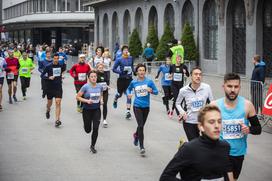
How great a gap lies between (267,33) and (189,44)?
6.60 metres

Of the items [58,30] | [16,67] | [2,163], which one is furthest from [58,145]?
[58,30]

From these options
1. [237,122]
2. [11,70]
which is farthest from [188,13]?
[237,122]

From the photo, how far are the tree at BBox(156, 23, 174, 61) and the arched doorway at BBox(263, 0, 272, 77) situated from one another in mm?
8203

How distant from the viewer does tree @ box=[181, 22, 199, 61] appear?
105ft

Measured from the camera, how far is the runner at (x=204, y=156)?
477cm

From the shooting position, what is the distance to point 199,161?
4.84 m

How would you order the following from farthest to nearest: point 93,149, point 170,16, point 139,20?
point 139,20, point 170,16, point 93,149

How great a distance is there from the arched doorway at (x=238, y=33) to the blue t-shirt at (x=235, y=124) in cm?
2183

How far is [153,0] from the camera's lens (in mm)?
40188

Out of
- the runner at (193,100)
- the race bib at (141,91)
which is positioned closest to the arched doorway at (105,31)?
the race bib at (141,91)

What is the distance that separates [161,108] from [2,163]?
A: 956 centimetres

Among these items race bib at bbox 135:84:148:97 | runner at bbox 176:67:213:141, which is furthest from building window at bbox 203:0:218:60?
runner at bbox 176:67:213:141

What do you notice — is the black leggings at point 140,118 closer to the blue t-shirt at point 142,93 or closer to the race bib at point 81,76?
the blue t-shirt at point 142,93

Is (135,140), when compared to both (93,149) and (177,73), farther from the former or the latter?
(177,73)
